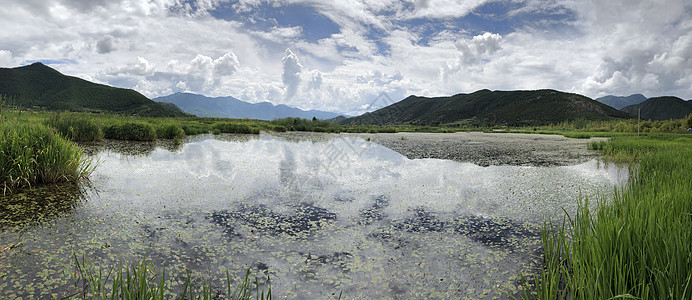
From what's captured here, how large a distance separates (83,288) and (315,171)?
576cm

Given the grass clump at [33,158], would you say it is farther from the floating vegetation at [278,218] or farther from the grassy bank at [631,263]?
the grassy bank at [631,263]

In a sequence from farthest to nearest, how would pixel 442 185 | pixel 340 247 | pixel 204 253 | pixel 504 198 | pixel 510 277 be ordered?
pixel 442 185 → pixel 504 198 → pixel 340 247 → pixel 204 253 → pixel 510 277

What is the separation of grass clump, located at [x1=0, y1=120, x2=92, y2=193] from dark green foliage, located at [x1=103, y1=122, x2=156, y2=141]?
334 inches

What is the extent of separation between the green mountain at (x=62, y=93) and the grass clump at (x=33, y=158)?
8833cm

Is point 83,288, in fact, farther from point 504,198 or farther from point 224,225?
point 504,198

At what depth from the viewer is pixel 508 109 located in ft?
332

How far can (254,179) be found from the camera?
659cm

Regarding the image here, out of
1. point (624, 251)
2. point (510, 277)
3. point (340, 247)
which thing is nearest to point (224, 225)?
point (340, 247)

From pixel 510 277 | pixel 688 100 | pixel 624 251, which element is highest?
pixel 688 100

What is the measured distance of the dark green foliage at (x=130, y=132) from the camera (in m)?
13.6

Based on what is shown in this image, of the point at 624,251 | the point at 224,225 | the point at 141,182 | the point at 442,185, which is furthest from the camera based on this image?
the point at 442,185

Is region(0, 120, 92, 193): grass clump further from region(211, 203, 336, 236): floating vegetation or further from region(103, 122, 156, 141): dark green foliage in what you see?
region(103, 122, 156, 141): dark green foliage

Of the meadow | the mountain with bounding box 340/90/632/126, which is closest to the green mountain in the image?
the mountain with bounding box 340/90/632/126

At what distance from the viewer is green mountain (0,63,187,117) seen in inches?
3514
